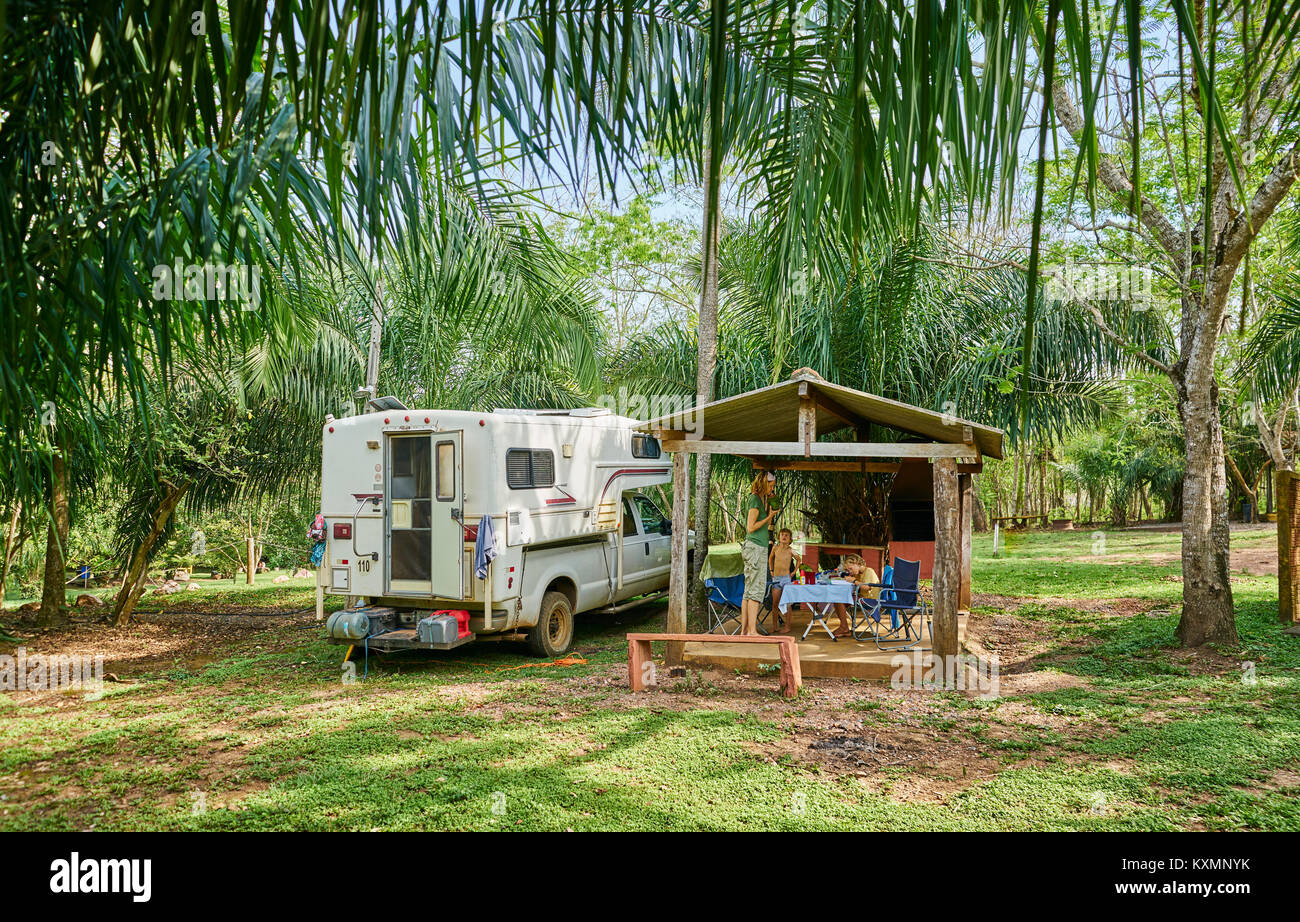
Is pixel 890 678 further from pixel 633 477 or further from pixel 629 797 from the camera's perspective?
pixel 633 477

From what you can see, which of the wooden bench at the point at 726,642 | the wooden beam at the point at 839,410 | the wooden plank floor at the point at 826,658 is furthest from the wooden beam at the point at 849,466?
the wooden bench at the point at 726,642

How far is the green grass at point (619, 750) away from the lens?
15.3ft

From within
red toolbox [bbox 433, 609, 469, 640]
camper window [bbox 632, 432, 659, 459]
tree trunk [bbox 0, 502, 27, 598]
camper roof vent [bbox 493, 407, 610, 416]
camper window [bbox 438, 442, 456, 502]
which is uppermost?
camper roof vent [bbox 493, 407, 610, 416]

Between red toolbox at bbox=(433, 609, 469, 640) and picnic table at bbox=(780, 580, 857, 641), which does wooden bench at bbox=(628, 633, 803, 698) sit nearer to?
picnic table at bbox=(780, 580, 857, 641)

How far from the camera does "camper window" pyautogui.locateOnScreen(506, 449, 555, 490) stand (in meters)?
8.78

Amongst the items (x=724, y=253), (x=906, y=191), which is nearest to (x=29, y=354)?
(x=906, y=191)

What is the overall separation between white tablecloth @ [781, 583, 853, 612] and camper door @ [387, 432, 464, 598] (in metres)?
3.41

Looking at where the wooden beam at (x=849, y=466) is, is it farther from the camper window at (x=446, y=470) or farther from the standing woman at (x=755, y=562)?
the camper window at (x=446, y=470)

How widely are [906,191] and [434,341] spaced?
5.49 m

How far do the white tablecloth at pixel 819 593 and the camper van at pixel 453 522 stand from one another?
264 centimetres

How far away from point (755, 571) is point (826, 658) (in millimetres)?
1297

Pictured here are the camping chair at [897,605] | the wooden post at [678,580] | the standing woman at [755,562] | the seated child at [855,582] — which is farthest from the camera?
the seated child at [855,582]

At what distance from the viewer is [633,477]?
11156 mm

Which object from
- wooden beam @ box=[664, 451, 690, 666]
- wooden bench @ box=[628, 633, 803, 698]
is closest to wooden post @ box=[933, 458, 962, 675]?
wooden bench @ box=[628, 633, 803, 698]
